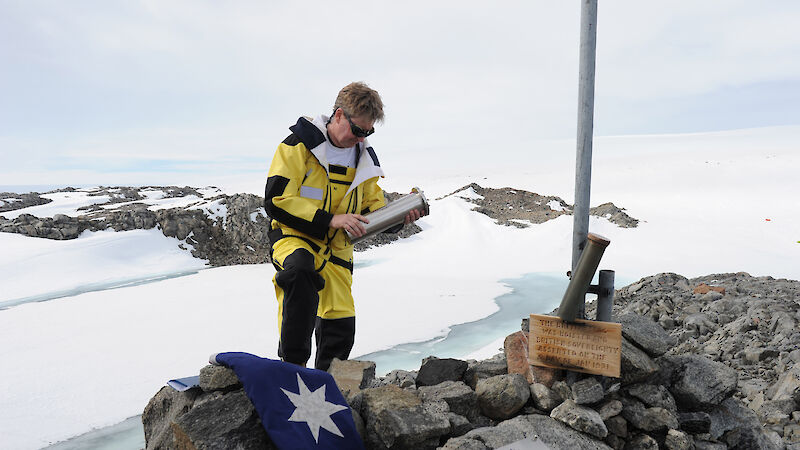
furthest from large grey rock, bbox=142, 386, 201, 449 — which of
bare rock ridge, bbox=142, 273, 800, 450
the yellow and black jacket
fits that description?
the yellow and black jacket

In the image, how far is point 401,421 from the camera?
1.91m

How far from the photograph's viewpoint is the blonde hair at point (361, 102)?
2365 millimetres

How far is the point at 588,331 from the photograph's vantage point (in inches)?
89.1

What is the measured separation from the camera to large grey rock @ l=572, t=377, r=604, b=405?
2.16 meters

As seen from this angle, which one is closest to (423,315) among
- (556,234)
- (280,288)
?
(280,288)

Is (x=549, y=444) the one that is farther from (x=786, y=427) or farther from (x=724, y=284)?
(x=724, y=284)

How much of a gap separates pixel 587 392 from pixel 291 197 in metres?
1.70

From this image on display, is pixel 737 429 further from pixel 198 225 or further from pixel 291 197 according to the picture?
pixel 198 225

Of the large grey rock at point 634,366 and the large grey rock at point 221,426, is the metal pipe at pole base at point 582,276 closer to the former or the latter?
the large grey rock at point 634,366

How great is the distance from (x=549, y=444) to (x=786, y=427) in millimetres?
2012

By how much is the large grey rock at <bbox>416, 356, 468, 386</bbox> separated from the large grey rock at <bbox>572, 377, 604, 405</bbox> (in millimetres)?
637

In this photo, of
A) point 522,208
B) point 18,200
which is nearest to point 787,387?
point 522,208

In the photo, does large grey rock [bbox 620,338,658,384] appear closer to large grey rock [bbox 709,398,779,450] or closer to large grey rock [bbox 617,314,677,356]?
large grey rock [bbox 617,314,677,356]

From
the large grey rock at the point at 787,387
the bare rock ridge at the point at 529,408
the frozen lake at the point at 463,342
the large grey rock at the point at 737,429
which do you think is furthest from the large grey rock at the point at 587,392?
the frozen lake at the point at 463,342
